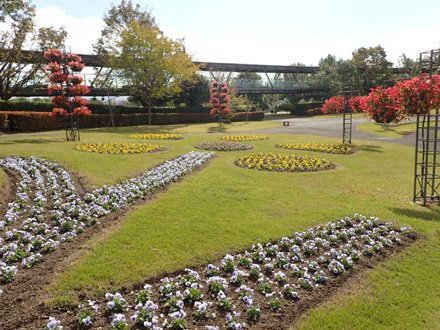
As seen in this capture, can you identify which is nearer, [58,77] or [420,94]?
[420,94]

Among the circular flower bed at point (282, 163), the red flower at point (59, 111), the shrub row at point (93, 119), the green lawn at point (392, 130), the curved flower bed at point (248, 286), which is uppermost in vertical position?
the red flower at point (59, 111)

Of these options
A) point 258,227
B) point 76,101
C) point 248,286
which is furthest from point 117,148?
point 248,286

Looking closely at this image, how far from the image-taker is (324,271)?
5.79 metres

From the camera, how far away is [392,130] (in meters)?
33.6

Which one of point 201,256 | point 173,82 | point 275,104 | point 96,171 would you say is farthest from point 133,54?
point 275,104

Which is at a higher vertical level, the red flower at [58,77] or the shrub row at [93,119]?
the red flower at [58,77]

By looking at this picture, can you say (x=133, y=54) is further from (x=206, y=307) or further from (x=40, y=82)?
(x=206, y=307)

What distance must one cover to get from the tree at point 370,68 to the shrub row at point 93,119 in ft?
84.3

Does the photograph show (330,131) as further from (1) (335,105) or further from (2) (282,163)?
(2) (282,163)

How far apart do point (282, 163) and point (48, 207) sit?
32.2 ft

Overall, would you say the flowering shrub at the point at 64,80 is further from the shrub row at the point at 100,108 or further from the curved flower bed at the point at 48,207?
the shrub row at the point at 100,108

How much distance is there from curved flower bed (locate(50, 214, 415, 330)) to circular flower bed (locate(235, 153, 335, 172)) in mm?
6931

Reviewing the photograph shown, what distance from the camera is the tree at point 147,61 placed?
34.3 metres

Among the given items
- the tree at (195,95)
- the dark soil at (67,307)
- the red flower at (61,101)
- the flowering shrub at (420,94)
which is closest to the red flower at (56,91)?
the red flower at (61,101)
